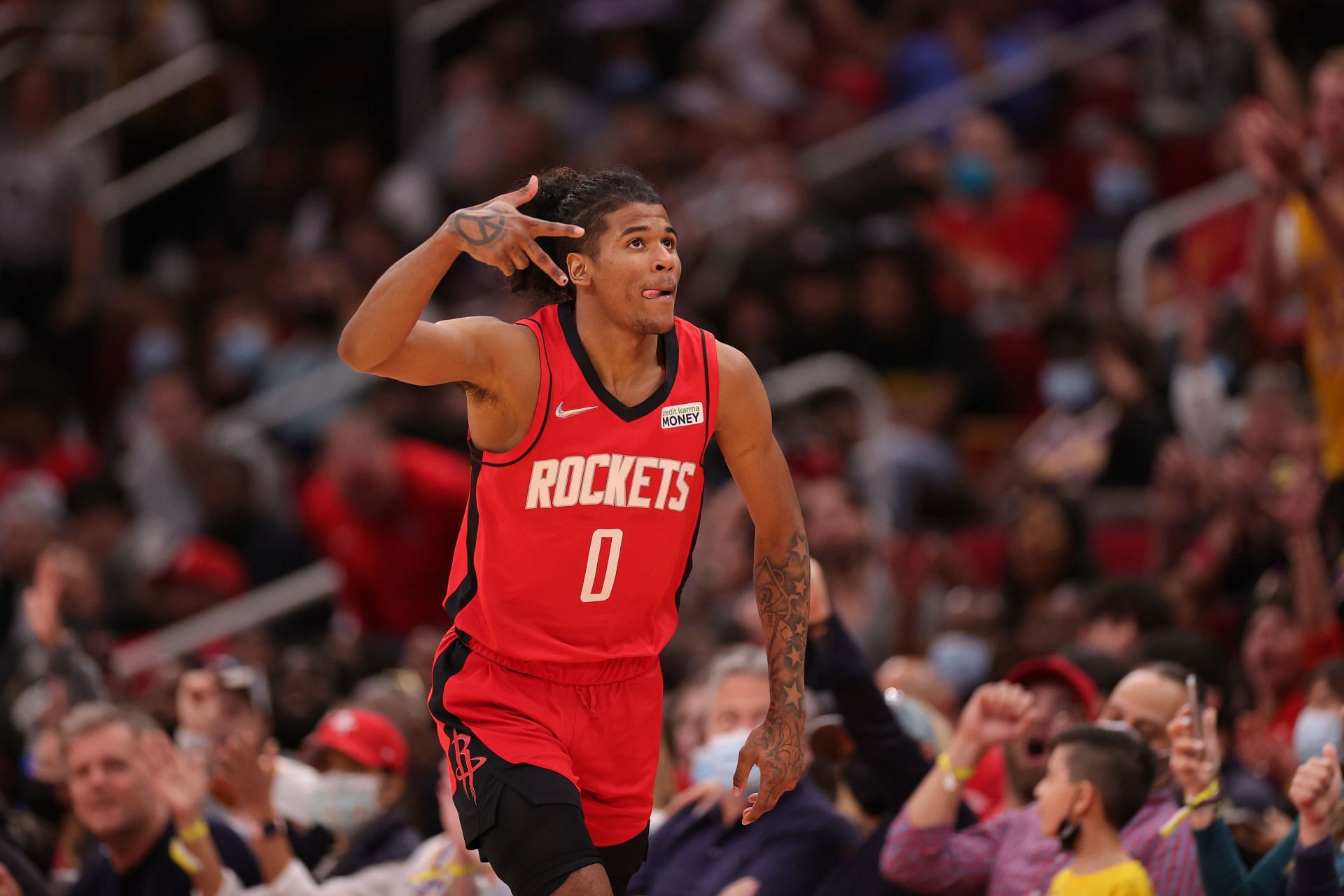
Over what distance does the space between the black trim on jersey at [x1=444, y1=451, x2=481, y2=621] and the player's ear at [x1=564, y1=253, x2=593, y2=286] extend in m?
0.48

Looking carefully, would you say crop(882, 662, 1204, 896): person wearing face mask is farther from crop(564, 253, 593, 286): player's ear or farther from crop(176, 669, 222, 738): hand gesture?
crop(176, 669, 222, 738): hand gesture

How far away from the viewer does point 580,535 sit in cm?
433

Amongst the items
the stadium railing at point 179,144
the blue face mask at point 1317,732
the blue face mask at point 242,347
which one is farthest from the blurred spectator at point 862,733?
the stadium railing at point 179,144

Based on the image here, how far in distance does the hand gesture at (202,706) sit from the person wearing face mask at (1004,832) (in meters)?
2.77

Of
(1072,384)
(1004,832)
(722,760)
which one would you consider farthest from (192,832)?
(1072,384)

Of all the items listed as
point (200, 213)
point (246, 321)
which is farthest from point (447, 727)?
point (200, 213)

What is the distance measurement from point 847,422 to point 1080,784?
225 inches

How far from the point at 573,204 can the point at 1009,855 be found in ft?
7.24

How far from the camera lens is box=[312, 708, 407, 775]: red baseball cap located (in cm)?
634

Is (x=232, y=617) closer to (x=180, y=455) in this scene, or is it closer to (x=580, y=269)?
(x=180, y=455)

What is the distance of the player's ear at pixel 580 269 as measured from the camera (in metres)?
4.44

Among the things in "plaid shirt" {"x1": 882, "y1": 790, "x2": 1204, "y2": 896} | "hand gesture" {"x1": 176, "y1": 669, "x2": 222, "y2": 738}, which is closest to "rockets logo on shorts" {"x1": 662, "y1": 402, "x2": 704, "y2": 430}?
"plaid shirt" {"x1": 882, "y1": 790, "x2": 1204, "y2": 896}

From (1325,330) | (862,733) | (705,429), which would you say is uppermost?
(705,429)

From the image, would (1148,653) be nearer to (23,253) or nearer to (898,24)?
(898,24)
